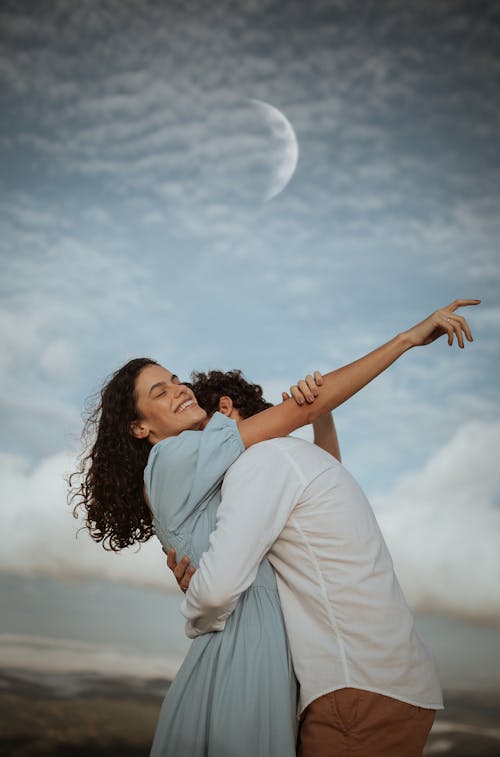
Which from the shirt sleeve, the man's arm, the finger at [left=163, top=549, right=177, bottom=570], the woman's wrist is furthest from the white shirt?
the man's arm

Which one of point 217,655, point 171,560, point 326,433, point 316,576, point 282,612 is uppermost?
point 326,433

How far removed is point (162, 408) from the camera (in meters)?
3.14

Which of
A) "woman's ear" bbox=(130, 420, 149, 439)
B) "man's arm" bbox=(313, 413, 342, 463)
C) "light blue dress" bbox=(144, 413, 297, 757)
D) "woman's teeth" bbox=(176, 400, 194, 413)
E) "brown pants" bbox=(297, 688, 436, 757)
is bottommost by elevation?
"brown pants" bbox=(297, 688, 436, 757)

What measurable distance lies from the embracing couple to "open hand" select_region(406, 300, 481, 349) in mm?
13

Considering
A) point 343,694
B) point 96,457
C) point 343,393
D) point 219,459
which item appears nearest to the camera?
point 343,694

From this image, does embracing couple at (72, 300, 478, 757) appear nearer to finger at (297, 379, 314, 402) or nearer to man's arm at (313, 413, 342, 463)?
finger at (297, 379, 314, 402)

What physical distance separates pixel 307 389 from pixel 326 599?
0.82 metres

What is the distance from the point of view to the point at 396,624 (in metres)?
2.19

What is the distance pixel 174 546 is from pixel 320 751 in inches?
33.0

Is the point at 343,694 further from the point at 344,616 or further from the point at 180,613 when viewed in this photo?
the point at 180,613

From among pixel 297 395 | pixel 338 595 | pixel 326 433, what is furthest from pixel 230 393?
pixel 338 595

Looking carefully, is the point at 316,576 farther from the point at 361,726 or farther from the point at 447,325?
the point at 447,325

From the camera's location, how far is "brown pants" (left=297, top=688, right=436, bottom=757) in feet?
6.95

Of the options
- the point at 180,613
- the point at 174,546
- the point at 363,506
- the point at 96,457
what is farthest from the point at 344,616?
the point at 96,457
